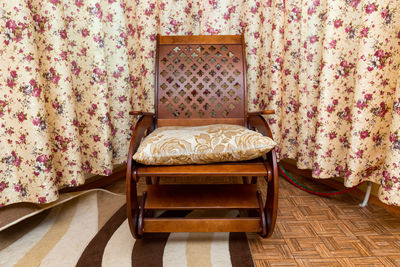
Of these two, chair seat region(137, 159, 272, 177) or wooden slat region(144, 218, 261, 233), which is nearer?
chair seat region(137, 159, 272, 177)

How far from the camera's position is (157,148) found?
3.61ft

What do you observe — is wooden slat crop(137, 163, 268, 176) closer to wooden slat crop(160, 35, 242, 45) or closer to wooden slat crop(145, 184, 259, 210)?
wooden slat crop(145, 184, 259, 210)

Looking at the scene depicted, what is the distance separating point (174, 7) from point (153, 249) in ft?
4.83

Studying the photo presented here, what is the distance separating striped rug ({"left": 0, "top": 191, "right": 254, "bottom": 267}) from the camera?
113 centimetres

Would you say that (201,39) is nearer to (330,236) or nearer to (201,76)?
(201,76)

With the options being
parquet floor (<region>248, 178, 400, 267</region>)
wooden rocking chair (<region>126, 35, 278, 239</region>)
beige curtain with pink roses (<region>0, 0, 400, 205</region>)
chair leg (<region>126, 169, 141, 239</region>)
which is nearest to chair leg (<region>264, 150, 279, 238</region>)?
wooden rocking chair (<region>126, 35, 278, 239</region>)

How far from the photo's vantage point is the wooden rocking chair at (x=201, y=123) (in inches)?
44.8

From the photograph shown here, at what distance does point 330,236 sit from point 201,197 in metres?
0.68

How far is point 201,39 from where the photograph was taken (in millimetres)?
1646

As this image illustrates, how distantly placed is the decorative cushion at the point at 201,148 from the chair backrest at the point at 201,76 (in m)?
0.49

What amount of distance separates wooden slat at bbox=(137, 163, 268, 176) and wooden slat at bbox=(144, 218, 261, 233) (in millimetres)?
256

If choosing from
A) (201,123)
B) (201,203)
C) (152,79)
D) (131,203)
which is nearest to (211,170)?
(201,203)

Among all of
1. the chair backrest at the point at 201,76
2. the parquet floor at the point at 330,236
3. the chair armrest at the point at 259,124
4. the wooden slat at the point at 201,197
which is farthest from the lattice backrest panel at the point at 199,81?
the parquet floor at the point at 330,236

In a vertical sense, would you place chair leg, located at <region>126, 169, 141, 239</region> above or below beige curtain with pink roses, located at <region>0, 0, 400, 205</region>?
below
